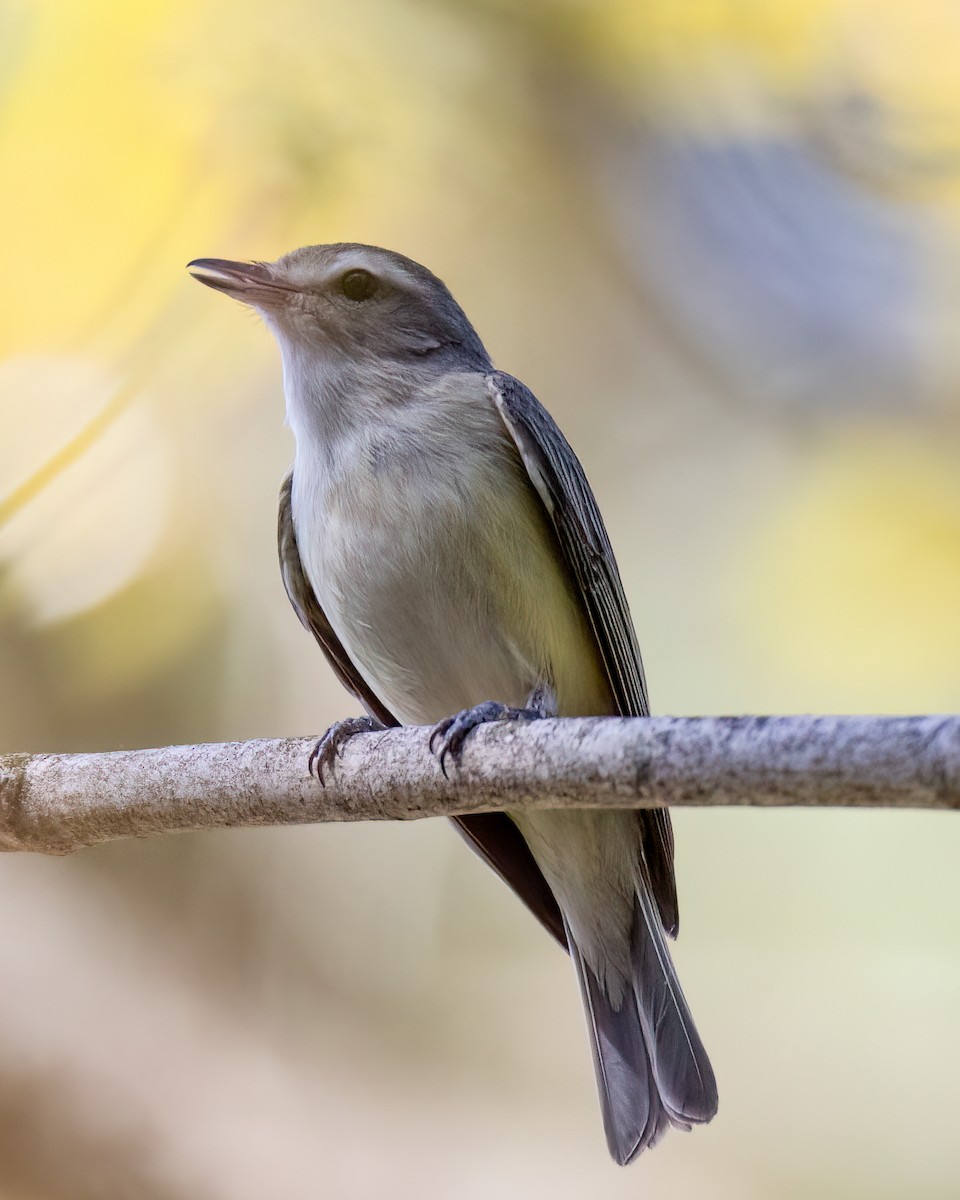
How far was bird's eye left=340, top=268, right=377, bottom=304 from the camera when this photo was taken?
193 centimetres

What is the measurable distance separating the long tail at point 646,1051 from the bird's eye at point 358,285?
1.13m

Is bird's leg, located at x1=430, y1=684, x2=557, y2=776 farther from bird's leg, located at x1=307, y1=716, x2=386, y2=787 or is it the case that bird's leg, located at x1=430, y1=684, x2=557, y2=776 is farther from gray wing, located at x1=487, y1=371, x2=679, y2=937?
gray wing, located at x1=487, y1=371, x2=679, y2=937

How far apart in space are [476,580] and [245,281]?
68 centimetres

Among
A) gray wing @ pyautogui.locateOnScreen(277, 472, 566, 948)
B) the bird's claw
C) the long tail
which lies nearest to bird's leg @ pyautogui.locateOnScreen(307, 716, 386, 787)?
the bird's claw

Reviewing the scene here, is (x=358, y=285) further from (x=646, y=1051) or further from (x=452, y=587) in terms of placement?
(x=646, y=1051)

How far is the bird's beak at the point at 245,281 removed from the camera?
74.5 inches

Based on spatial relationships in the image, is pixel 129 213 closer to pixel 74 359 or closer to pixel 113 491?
pixel 74 359

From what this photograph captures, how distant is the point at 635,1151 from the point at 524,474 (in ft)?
3.45

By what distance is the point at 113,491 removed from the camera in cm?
275

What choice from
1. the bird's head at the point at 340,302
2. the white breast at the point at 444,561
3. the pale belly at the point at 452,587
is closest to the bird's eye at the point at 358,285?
the bird's head at the point at 340,302

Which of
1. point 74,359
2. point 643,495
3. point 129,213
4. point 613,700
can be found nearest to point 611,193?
point 643,495

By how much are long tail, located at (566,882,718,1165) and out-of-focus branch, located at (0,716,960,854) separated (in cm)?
63

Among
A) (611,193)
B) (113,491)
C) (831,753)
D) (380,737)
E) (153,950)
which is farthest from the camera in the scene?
(611,193)

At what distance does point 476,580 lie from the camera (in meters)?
1.68
